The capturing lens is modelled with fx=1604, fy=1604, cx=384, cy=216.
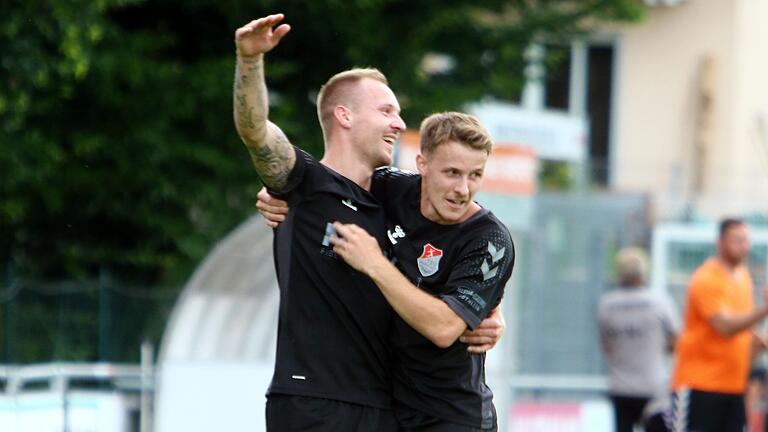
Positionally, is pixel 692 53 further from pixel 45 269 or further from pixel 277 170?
pixel 277 170

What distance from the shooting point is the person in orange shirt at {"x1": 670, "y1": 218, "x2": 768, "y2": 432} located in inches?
416

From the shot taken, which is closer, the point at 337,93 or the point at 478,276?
the point at 478,276

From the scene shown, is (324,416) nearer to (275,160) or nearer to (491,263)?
(491,263)

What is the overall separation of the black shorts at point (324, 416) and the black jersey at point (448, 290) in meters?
0.13

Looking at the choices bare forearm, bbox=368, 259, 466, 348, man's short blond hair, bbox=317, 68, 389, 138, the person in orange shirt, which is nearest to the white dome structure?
the person in orange shirt

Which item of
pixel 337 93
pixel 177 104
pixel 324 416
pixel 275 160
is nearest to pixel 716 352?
pixel 337 93

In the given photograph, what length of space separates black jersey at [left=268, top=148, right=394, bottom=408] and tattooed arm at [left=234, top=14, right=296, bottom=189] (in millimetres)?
87

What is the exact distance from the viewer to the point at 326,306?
18.7 feet

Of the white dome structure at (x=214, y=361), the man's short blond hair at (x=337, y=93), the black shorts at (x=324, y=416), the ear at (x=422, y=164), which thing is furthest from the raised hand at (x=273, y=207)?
the white dome structure at (x=214, y=361)

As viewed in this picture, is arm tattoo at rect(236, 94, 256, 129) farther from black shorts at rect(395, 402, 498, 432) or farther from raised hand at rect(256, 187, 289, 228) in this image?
black shorts at rect(395, 402, 498, 432)

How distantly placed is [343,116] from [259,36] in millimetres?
642

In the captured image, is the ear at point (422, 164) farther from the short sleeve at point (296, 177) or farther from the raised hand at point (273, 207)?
the raised hand at point (273, 207)

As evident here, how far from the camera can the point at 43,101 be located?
46.9ft

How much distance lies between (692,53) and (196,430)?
1446 centimetres
